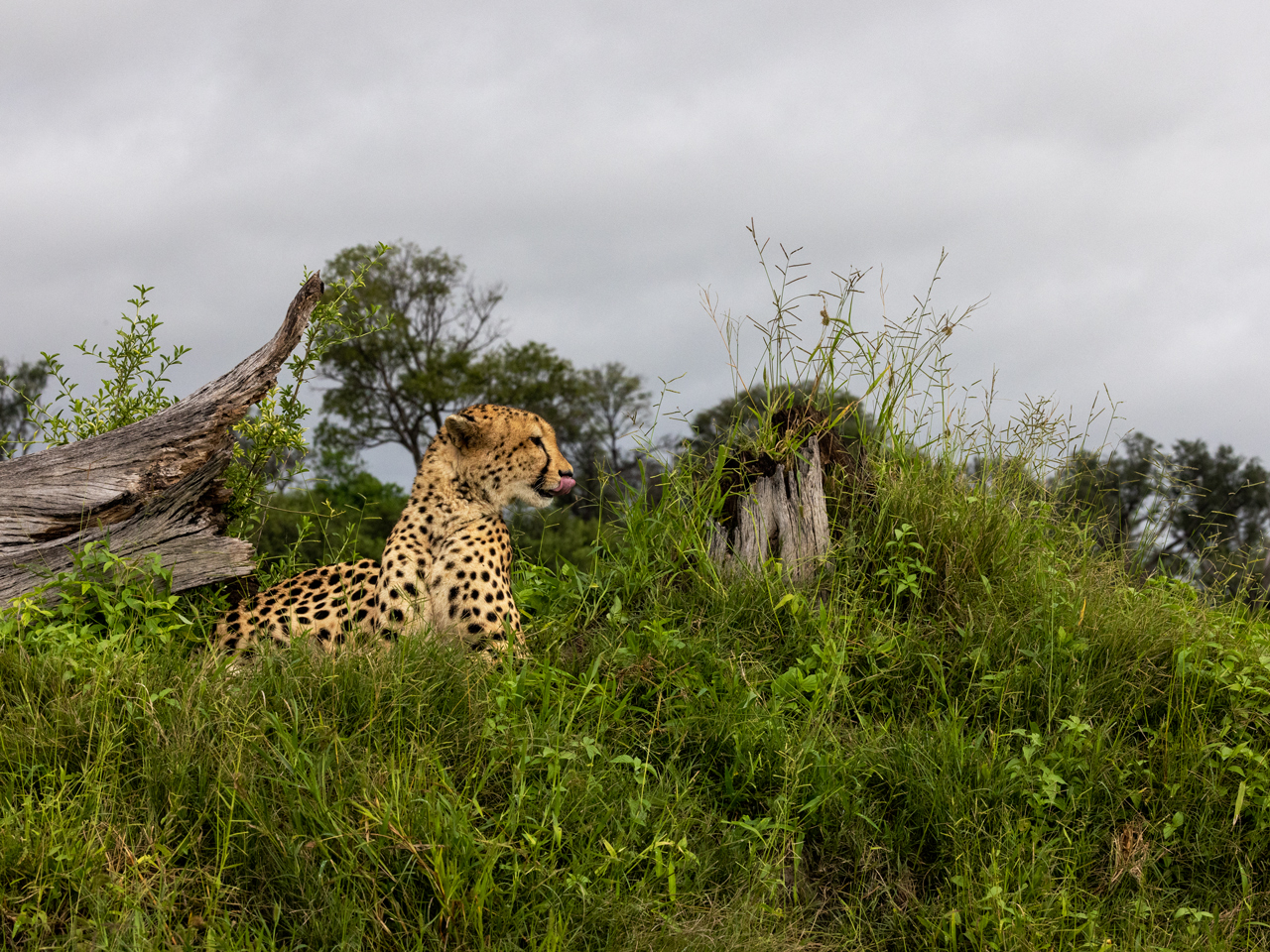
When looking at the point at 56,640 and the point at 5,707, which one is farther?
the point at 56,640

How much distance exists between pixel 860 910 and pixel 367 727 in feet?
6.98

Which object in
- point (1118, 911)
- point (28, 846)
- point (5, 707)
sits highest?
point (5, 707)

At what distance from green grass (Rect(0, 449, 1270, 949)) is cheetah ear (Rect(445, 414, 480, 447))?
100cm

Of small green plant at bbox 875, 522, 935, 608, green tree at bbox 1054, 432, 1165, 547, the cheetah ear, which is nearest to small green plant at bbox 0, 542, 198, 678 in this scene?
the cheetah ear

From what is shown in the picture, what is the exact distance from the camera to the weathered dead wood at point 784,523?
18.4ft

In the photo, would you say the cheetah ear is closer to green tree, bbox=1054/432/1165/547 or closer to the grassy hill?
the grassy hill

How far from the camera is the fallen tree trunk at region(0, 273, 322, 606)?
5285 millimetres

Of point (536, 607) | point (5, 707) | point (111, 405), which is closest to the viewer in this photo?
point (5, 707)

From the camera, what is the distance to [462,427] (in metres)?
5.12

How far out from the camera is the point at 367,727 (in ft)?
12.9

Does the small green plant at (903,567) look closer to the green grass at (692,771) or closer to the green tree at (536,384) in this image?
the green grass at (692,771)

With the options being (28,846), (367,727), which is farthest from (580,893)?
(28,846)

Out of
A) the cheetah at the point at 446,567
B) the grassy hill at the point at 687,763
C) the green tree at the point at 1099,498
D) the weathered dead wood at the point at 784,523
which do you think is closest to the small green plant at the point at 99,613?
the grassy hill at the point at 687,763

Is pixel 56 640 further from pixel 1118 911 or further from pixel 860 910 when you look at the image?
pixel 1118 911
